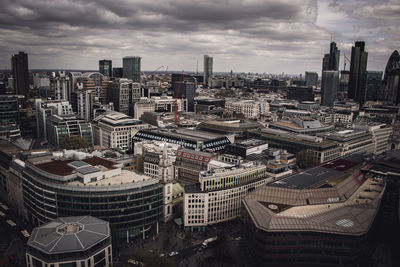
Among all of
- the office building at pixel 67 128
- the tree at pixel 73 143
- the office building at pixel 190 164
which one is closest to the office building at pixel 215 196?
the office building at pixel 190 164

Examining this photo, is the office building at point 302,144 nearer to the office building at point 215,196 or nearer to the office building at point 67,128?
the office building at point 215,196

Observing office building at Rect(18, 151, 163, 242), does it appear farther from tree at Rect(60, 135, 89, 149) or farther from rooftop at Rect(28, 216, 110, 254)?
tree at Rect(60, 135, 89, 149)

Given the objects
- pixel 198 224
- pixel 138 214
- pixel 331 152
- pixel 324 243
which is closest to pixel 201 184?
pixel 198 224

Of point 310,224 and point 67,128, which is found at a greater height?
point 67,128

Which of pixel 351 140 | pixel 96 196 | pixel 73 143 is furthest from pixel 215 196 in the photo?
pixel 351 140

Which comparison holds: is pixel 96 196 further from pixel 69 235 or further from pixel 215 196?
pixel 215 196

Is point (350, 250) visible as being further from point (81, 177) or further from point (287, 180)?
point (81, 177)

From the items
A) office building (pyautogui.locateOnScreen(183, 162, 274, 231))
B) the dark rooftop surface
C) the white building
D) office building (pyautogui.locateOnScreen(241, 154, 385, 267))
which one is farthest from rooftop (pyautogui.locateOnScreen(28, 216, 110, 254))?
the white building
